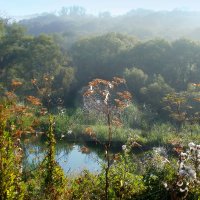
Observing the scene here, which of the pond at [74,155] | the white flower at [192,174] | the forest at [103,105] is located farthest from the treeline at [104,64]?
the white flower at [192,174]

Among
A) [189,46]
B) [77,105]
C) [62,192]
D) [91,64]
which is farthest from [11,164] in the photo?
[91,64]

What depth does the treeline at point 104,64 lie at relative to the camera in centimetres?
3300

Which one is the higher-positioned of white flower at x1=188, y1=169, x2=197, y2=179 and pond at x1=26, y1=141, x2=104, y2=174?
white flower at x1=188, y1=169, x2=197, y2=179

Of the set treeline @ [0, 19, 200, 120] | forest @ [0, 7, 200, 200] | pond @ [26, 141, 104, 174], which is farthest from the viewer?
treeline @ [0, 19, 200, 120]

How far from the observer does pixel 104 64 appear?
3891 centimetres

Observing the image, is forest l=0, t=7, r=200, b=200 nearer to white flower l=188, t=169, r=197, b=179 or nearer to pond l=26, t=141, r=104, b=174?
pond l=26, t=141, r=104, b=174

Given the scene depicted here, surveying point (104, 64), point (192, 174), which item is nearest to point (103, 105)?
point (192, 174)

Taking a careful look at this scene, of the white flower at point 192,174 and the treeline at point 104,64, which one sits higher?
the white flower at point 192,174

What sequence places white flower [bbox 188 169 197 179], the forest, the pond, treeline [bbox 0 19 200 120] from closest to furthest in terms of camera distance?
white flower [bbox 188 169 197 179]
the forest
the pond
treeline [bbox 0 19 200 120]

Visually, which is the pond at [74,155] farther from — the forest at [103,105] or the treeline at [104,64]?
the treeline at [104,64]

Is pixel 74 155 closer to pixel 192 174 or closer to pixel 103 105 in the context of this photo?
pixel 103 105

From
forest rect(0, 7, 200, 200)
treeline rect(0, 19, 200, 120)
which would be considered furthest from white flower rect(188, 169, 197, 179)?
treeline rect(0, 19, 200, 120)

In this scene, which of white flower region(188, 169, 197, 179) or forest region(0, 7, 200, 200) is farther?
forest region(0, 7, 200, 200)

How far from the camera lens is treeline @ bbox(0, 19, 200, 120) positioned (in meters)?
33.0
